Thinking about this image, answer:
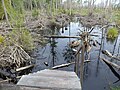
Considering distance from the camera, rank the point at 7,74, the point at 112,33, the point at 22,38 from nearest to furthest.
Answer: the point at 7,74 < the point at 22,38 < the point at 112,33

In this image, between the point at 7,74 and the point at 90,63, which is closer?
the point at 7,74

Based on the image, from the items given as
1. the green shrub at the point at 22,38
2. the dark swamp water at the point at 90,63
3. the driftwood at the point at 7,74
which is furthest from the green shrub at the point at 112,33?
the driftwood at the point at 7,74

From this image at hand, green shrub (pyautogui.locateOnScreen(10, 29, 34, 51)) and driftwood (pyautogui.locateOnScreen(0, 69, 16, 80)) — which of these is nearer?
driftwood (pyautogui.locateOnScreen(0, 69, 16, 80))

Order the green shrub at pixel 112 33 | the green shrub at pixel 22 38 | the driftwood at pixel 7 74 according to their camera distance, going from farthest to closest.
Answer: the green shrub at pixel 112 33
the green shrub at pixel 22 38
the driftwood at pixel 7 74

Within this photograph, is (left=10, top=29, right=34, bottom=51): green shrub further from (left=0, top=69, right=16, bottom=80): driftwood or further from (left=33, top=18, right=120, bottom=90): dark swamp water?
(left=0, top=69, right=16, bottom=80): driftwood

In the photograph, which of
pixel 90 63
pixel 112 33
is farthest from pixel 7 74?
pixel 112 33

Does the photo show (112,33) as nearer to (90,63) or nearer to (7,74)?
(90,63)

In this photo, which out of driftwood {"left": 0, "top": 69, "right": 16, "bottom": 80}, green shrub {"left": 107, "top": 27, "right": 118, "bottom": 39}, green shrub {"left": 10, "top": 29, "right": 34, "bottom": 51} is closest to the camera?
driftwood {"left": 0, "top": 69, "right": 16, "bottom": 80}

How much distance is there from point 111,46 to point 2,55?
28.4ft

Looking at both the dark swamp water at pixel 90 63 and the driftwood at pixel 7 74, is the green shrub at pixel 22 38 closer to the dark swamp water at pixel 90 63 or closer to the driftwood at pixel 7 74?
the dark swamp water at pixel 90 63

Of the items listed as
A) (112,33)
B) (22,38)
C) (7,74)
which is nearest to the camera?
(7,74)

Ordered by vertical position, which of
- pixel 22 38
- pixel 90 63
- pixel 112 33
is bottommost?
pixel 90 63

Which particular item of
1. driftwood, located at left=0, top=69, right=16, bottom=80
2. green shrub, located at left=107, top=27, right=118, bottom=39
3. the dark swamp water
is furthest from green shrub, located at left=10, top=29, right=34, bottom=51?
green shrub, located at left=107, top=27, right=118, bottom=39

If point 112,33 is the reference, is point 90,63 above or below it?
below
